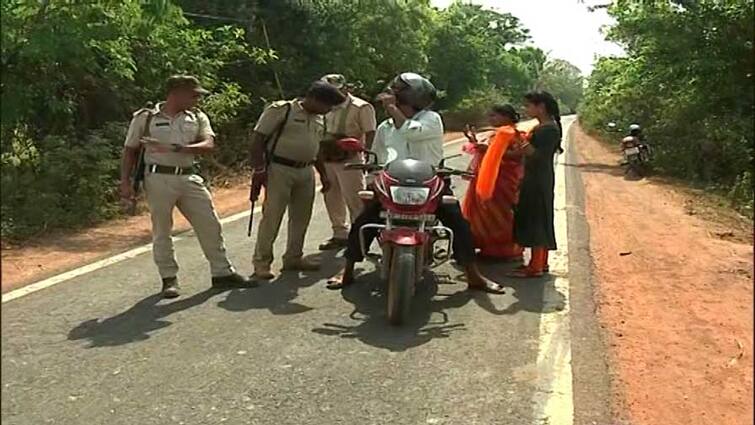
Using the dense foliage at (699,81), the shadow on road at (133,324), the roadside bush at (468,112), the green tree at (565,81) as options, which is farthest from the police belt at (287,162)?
the green tree at (565,81)

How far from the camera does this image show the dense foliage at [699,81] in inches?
571

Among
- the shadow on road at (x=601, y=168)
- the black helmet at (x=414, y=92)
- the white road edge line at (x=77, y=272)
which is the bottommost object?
the shadow on road at (x=601, y=168)

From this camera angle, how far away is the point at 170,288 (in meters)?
6.31

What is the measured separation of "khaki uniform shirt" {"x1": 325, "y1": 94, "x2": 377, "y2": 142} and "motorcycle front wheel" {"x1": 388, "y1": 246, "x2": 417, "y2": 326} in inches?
97.1

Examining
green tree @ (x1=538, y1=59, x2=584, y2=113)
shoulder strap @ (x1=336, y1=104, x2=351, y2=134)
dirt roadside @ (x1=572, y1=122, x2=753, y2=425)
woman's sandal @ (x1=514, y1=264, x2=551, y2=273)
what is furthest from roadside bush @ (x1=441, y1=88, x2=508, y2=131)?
green tree @ (x1=538, y1=59, x2=584, y2=113)

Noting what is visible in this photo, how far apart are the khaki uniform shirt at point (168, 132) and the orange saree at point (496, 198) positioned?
235 centimetres

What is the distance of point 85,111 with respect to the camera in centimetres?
1212

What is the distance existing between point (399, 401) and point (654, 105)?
65.7ft

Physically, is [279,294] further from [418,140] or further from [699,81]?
[699,81]

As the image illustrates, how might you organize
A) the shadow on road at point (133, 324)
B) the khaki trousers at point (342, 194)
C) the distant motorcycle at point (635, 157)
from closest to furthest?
the shadow on road at point (133, 324), the khaki trousers at point (342, 194), the distant motorcycle at point (635, 157)

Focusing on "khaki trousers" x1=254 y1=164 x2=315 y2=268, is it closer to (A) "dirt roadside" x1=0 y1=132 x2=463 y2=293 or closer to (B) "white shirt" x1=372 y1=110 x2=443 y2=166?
(B) "white shirt" x1=372 y1=110 x2=443 y2=166

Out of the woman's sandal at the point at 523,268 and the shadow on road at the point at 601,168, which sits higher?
the woman's sandal at the point at 523,268

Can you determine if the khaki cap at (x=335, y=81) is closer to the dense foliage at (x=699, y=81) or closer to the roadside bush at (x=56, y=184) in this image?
the roadside bush at (x=56, y=184)

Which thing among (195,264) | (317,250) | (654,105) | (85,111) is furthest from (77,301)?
(654,105)
